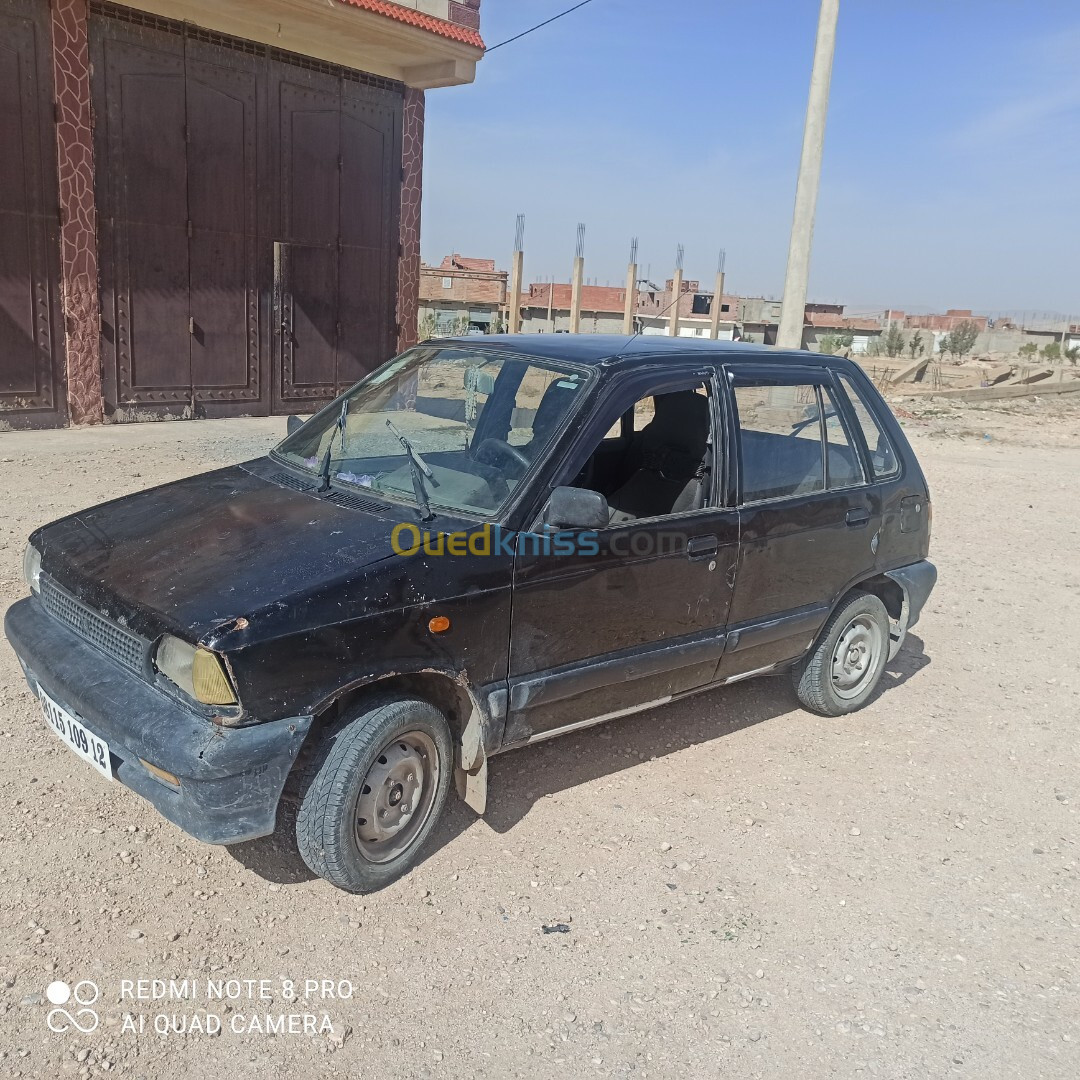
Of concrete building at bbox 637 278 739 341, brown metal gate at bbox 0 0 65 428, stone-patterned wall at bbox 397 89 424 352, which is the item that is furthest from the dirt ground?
concrete building at bbox 637 278 739 341

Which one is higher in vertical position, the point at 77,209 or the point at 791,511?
the point at 77,209

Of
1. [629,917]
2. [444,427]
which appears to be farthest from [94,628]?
[629,917]

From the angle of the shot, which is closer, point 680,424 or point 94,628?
point 94,628

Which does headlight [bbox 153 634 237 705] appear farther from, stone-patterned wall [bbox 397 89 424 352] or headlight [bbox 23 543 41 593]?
stone-patterned wall [bbox 397 89 424 352]

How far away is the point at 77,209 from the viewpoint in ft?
32.3

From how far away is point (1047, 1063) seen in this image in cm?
265

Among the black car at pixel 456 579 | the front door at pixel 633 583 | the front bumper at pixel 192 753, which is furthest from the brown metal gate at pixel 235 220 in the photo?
the front bumper at pixel 192 753

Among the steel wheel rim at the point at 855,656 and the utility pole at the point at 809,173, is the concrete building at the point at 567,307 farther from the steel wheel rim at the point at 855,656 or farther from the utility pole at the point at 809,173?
the steel wheel rim at the point at 855,656

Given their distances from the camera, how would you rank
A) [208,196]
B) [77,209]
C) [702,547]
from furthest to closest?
[208,196]
[77,209]
[702,547]

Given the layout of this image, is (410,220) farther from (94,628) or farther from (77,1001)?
(77,1001)

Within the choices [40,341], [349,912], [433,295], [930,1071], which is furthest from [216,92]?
[433,295]

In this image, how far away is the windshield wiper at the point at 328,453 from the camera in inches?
148

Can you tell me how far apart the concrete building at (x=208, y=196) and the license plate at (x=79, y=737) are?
779cm

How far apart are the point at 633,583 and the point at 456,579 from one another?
83 cm
